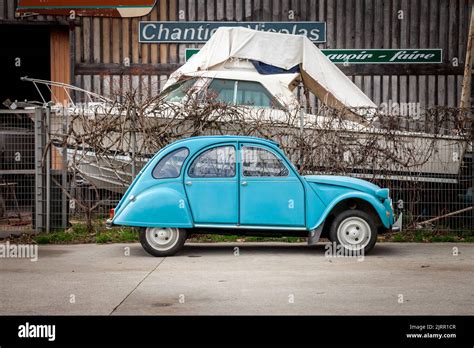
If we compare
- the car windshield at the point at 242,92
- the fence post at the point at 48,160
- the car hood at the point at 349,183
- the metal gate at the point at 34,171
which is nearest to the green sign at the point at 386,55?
the car windshield at the point at 242,92

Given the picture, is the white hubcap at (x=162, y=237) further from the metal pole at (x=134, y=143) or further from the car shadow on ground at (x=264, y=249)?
the metal pole at (x=134, y=143)

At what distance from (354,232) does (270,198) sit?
125cm

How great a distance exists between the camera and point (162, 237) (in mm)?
11086

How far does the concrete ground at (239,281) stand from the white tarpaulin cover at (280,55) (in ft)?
16.9

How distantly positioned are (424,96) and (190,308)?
14507 mm

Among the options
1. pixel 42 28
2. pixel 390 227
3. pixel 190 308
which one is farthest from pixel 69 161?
pixel 42 28

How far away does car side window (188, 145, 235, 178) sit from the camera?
1114 centimetres

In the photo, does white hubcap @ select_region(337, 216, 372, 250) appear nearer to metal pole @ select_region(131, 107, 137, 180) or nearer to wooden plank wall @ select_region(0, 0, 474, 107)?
metal pole @ select_region(131, 107, 137, 180)

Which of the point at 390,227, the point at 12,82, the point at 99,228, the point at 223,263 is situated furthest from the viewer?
the point at 12,82

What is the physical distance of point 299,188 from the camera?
11.1 m

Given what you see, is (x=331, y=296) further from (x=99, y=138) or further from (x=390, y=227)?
(x=99, y=138)

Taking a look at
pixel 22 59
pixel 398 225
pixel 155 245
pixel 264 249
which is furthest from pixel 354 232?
pixel 22 59

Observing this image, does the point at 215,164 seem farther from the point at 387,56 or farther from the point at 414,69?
the point at 414,69
